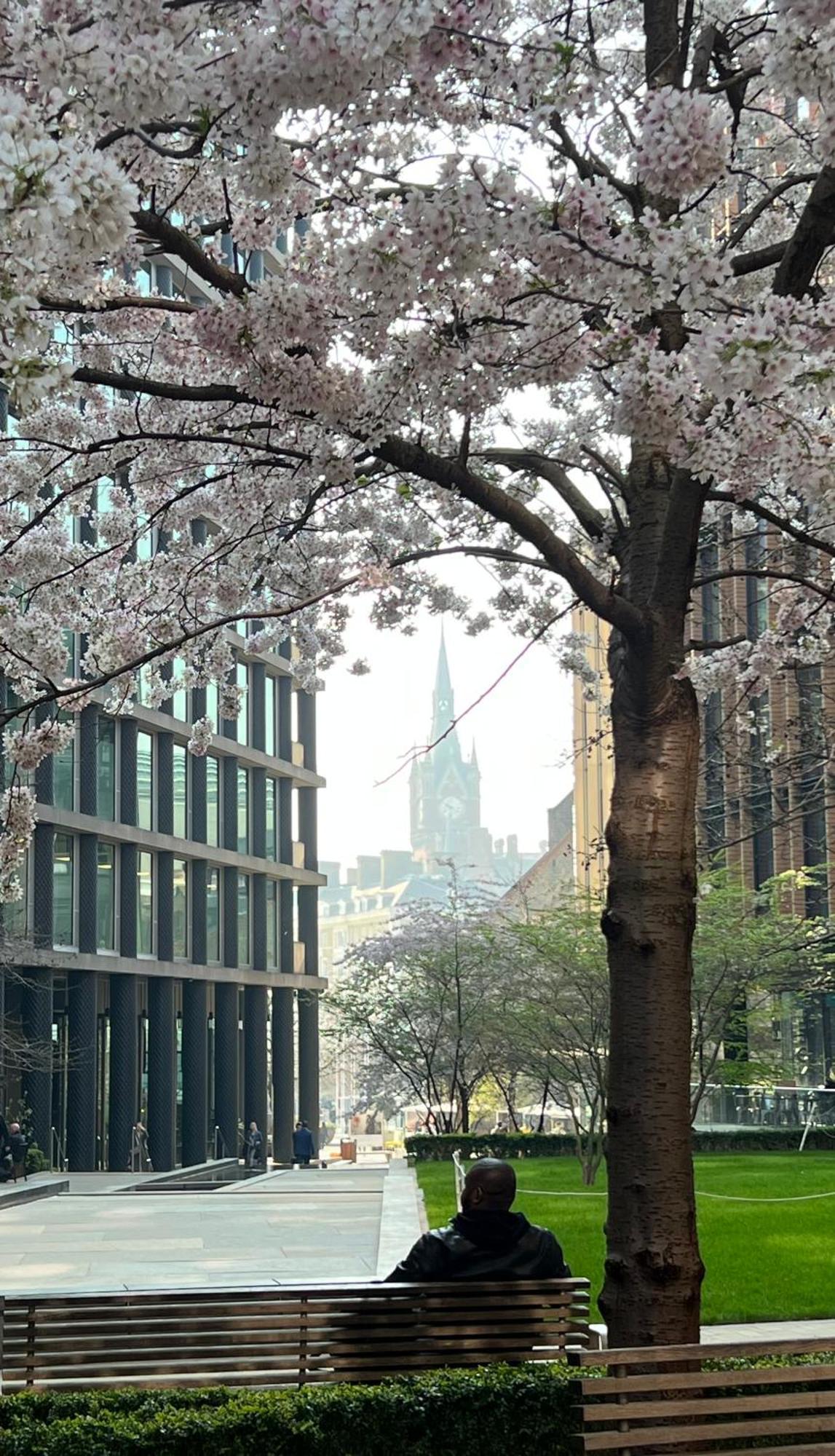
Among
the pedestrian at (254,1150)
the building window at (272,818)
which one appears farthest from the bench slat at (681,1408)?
the building window at (272,818)

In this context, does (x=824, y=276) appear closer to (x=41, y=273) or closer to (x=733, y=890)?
(x=41, y=273)

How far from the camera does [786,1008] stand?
40.9 m

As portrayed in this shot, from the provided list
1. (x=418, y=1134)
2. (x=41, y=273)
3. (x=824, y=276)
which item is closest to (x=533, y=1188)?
(x=418, y=1134)

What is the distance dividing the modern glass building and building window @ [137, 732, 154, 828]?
0.06 meters

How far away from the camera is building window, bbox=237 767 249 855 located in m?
52.4

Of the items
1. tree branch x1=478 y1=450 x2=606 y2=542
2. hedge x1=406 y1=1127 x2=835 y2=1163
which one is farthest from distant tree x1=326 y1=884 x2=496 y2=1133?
tree branch x1=478 y1=450 x2=606 y2=542

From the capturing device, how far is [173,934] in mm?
46562

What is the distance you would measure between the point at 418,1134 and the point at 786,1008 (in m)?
9.35

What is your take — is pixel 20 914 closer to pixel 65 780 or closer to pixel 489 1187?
pixel 65 780

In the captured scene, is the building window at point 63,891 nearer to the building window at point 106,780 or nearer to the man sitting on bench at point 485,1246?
the building window at point 106,780

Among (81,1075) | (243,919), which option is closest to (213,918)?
(243,919)

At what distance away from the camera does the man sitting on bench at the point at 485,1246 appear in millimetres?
7590

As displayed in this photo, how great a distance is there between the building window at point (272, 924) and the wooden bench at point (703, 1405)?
162ft

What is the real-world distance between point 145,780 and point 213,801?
563cm
